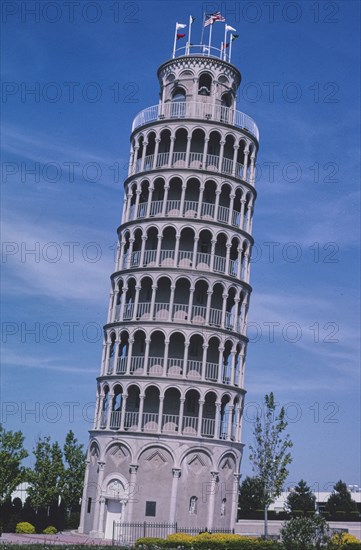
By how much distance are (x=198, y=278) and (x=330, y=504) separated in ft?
180

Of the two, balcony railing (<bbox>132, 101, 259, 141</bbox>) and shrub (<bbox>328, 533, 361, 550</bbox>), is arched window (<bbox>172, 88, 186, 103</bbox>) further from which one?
shrub (<bbox>328, 533, 361, 550</bbox>)

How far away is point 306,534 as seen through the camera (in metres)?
39.3

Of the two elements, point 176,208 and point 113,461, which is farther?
point 176,208

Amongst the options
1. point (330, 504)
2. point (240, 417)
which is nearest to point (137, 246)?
point (240, 417)

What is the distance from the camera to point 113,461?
190 feet

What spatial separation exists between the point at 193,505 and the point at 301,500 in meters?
42.1

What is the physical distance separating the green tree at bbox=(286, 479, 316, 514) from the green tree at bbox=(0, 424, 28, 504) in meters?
40.8

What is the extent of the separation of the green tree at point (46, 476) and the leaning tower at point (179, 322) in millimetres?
8559

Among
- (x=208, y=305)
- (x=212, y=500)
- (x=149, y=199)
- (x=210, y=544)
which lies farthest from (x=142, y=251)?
(x=210, y=544)

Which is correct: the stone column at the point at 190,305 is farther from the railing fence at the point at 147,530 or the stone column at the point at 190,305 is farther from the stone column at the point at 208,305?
the railing fence at the point at 147,530

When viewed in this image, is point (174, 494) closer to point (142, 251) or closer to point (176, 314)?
point (176, 314)

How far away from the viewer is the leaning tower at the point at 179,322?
186ft

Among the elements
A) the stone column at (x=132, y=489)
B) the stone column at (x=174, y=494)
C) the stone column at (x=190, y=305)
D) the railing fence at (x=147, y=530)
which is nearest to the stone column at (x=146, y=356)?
the stone column at (x=190, y=305)

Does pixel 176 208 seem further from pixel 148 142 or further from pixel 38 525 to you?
pixel 38 525
